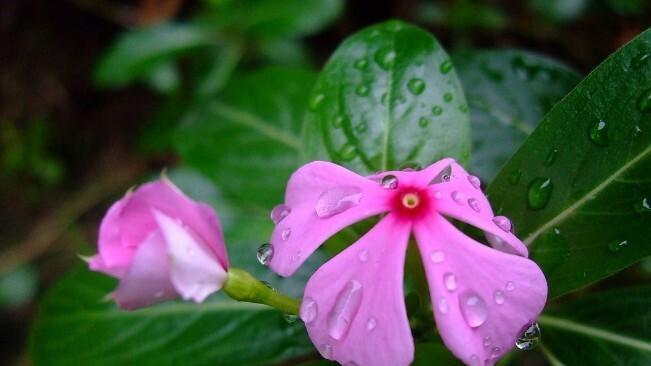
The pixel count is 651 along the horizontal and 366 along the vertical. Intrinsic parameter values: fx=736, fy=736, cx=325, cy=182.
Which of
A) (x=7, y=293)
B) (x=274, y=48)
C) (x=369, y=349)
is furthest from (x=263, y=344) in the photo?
(x=7, y=293)

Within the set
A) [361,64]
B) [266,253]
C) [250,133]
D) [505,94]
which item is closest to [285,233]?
[266,253]

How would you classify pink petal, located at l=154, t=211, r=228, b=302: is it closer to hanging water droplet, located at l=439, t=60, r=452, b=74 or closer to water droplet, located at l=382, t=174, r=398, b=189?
water droplet, located at l=382, t=174, r=398, b=189

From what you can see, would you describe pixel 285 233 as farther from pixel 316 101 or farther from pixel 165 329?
pixel 165 329

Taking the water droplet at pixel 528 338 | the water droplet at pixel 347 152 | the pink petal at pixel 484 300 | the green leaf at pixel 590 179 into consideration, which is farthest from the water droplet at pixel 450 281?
the water droplet at pixel 347 152

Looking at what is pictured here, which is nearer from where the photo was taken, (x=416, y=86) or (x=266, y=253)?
(x=266, y=253)

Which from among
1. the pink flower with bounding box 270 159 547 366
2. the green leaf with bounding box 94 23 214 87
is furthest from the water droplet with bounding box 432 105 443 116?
the green leaf with bounding box 94 23 214 87

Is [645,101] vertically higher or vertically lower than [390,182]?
higher
